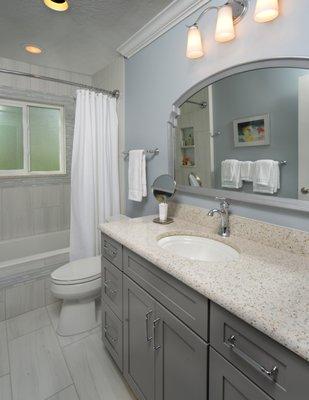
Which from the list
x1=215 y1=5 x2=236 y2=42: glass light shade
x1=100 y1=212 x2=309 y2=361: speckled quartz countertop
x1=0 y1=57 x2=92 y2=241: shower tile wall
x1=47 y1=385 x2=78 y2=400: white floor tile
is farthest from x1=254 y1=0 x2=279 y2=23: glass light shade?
x1=0 y1=57 x2=92 y2=241: shower tile wall

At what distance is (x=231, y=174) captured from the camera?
4.38 feet

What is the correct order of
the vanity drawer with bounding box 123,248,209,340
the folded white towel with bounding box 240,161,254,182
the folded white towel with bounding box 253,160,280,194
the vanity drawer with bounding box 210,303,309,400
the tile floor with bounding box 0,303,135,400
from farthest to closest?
the tile floor with bounding box 0,303,135,400 < the folded white towel with bounding box 240,161,254,182 < the folded white towel with bounding box 253,160,280,194 < the vanity drawer with bounding box 123,248,209,340 < the vanity drawer with bounding box 210,303,309,400

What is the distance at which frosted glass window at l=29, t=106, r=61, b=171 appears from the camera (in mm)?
2811

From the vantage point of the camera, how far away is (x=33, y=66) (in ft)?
8.48

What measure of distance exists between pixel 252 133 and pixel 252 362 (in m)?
1.01

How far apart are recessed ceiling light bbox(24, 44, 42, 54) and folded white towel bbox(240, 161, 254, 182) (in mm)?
2134

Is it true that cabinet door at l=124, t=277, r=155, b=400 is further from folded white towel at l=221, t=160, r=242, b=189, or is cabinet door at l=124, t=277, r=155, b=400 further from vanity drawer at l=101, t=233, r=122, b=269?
folded white towel at l=221, t=160, r=242, b=189

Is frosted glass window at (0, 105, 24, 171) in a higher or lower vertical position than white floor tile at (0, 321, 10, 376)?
higher

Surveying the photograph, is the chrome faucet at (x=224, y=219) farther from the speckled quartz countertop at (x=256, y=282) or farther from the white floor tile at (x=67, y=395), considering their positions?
the white floor tile at (x=67, y=395)

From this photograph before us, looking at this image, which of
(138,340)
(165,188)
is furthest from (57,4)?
(138,340)

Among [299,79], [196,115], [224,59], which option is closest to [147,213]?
[196,115]

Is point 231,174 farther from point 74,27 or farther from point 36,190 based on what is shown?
point 36,190

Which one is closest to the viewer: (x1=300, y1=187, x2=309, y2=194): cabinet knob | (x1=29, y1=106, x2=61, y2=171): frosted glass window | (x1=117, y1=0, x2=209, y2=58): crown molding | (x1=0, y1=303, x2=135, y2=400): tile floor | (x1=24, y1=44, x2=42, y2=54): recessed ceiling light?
(x1=300, y1=187, x2=309, y2=194): cabinet knob

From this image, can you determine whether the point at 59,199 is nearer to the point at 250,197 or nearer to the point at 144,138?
the point at 144,138
